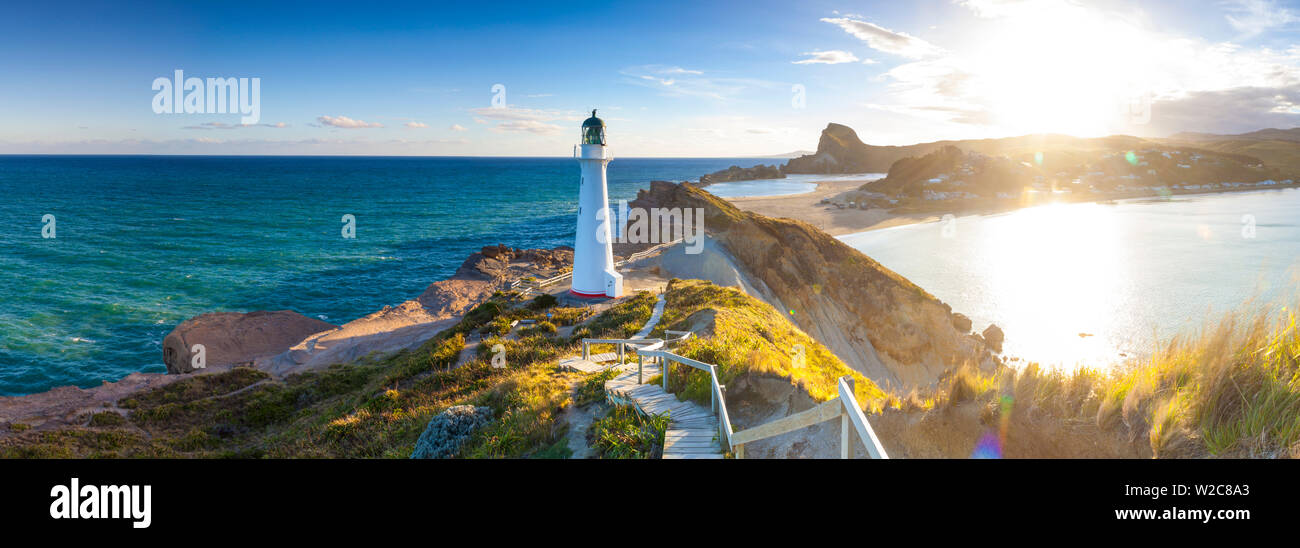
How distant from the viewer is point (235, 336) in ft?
97.6

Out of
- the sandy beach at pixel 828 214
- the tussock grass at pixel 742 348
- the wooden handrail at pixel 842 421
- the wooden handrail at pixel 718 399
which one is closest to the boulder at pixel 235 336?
the tussock grass at pixel 742 348

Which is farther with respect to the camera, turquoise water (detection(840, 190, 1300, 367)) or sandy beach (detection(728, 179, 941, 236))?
sandy beach (detection(728, 179, 941, 236))

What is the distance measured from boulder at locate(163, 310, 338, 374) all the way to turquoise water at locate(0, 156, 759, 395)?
4.08ft

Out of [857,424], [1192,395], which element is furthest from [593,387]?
[1192,395]

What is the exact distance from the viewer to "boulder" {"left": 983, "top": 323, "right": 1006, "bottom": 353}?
29.3 metres

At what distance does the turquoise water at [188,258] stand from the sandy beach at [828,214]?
31.1 metres

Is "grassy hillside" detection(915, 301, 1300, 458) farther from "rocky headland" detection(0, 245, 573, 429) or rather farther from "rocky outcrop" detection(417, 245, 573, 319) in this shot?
"rocky outcrop" detection(417, 245, 573, 319)

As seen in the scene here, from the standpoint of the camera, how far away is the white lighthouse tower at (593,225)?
25.5 metres

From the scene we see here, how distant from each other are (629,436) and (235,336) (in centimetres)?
3072

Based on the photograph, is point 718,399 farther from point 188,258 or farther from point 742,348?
point 188,258

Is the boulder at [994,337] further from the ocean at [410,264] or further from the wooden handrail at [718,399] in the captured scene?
the wooden handrail at [718,399]

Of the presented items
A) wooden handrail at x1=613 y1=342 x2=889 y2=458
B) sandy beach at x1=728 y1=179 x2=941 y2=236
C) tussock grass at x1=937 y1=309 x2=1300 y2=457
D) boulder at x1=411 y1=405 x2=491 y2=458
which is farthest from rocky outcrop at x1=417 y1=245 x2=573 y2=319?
tussock grass at x1=937 y1=309 x2=1300 y2=457

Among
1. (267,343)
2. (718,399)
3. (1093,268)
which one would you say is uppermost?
(718,399)
